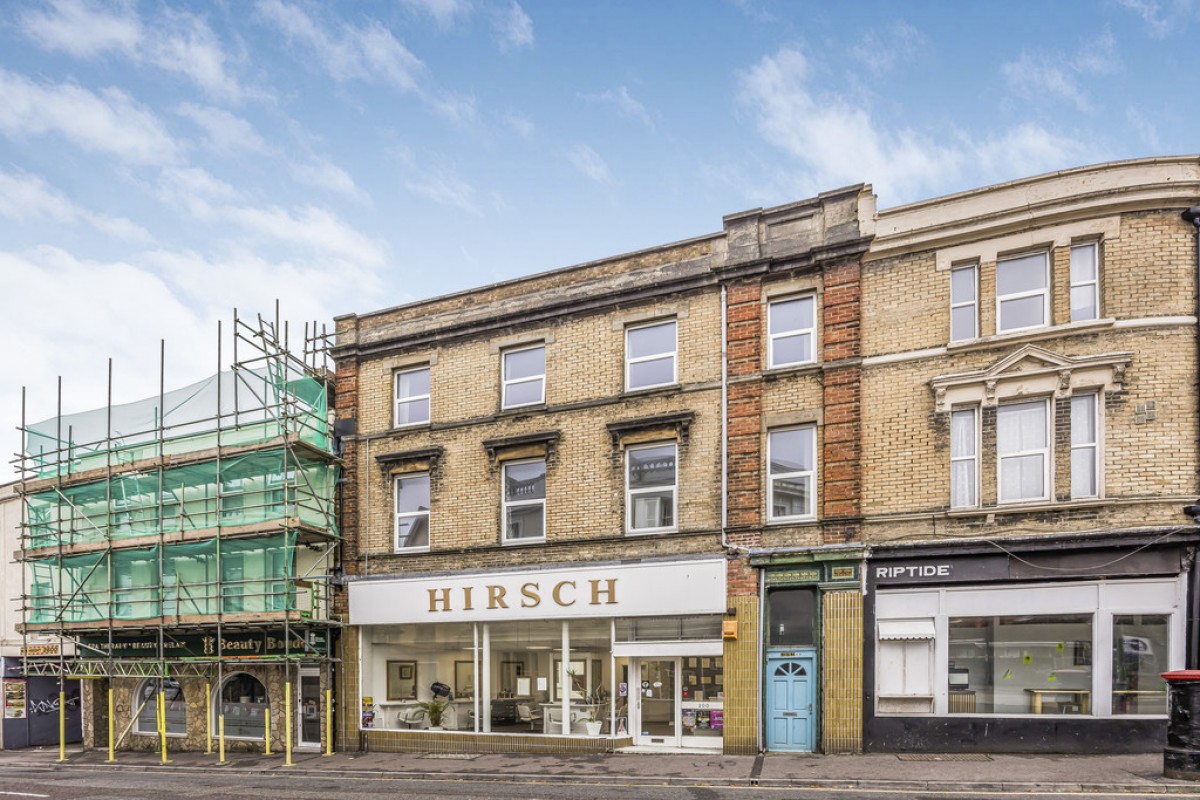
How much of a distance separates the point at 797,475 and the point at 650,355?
3960 mm

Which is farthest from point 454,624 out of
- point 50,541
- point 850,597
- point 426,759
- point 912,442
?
point 50,541

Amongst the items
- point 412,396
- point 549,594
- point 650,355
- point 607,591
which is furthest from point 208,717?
point 650,355

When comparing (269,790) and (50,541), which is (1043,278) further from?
(50,541)

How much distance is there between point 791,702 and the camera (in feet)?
55.7

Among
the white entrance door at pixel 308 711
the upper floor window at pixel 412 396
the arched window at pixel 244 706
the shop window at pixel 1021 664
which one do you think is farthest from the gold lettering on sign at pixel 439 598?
the shop window at pixel 1021 664

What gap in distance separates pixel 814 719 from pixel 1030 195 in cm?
989

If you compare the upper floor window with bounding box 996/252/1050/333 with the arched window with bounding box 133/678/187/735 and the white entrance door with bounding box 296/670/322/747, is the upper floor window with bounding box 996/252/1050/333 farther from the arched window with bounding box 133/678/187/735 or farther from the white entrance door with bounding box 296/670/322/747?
the arched window with bounding box 133/678/187/735

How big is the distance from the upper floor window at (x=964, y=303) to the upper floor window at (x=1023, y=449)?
148cm

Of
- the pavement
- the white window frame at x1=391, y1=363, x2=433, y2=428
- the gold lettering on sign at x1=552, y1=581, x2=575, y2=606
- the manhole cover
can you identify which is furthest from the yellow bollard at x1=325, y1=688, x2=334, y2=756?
the white window frame at x1=391, y1=363, x2=433, y2=428

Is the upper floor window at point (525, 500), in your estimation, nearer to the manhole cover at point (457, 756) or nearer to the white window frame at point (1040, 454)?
the manhole cover at point (457, 756)

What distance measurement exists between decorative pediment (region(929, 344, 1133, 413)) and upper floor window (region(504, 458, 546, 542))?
8.20 meters

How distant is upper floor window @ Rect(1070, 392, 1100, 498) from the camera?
15.4 m

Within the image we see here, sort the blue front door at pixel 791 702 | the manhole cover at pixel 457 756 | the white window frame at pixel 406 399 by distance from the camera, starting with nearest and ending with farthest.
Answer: the blue front door at pixel 791 702, the manhole cover at pixel 457 756, the white window frame at pixel 406 399

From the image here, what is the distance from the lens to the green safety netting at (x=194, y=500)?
21609 mm
